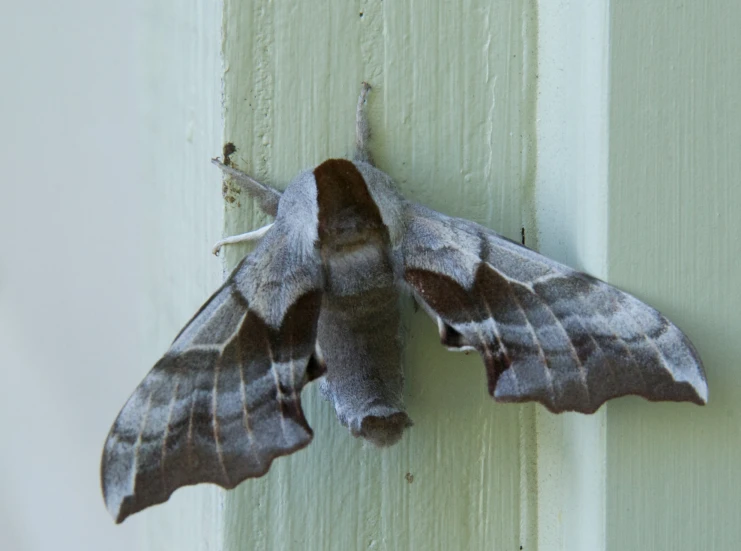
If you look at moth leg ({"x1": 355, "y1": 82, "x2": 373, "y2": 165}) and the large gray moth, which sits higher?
moth leg ({"x1": 355, "y1": 82, "x2": 373, "y2": 165})

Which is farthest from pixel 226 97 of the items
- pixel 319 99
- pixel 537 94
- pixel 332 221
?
pixel 537 94

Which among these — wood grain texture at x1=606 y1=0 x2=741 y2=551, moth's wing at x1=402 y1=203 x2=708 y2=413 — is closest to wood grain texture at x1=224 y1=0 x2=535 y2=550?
moth's wing at x1=402 y1=203 x2=708 y2=413

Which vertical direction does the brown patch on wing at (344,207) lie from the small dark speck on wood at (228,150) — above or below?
below

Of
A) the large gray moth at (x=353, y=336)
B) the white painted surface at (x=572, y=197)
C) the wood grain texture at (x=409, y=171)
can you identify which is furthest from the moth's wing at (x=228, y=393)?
the white painted surface at (x=572, y=197)

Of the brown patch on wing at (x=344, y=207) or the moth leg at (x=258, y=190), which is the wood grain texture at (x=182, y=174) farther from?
the brown patch on wing at (x=344, y=207)

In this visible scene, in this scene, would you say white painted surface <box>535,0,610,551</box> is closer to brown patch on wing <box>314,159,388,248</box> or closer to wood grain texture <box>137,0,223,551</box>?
brown patch on wing <box>314,159,388,248</box>

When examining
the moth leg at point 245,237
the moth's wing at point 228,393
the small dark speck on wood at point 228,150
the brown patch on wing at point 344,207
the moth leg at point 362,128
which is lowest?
the moth's wing at point 228,393
